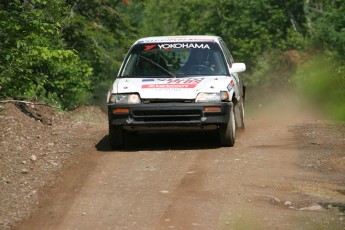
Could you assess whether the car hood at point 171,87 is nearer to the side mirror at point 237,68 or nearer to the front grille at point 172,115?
the front grille at point 172,115

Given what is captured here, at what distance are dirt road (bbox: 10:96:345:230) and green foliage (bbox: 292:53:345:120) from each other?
12192mm

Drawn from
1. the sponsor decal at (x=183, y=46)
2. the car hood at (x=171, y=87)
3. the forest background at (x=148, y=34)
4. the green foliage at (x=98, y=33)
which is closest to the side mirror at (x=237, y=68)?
the sponsor decal at (x=183, y=46)

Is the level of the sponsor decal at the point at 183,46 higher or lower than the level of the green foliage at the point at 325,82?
higher

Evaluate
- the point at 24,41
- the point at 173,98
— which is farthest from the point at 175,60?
the point at 24,41

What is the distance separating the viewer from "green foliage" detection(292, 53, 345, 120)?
100 ft

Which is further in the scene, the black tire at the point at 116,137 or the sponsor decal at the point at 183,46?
the sponsor decal at the point at 183,46

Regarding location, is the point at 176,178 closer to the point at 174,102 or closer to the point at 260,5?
the point at 174,102

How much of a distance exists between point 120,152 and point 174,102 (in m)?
1.20

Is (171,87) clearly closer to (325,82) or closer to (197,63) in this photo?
(197,63)

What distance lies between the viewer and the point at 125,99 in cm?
1291

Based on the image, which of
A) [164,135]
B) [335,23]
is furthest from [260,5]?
[164,135]

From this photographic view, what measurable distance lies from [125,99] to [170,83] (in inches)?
28.7

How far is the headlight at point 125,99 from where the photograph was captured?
1286 cm

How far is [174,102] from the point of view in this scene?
12766 millimetres
